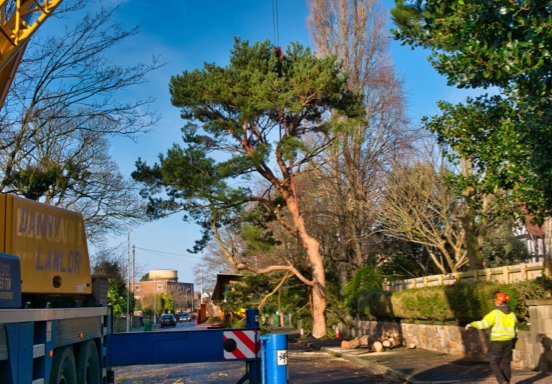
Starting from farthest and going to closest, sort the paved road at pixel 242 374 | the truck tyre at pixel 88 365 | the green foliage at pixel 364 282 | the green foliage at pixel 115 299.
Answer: the green foliage at pixel 115 299, the green foliage at pixel 364 282, the paved road at pixel 242 374, the truck tyre at pixel 88 365

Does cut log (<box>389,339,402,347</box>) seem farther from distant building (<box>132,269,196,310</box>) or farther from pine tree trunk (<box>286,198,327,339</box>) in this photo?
distant building (<box>132,269,196,310</box>)

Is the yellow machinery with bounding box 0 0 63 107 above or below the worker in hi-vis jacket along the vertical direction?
above

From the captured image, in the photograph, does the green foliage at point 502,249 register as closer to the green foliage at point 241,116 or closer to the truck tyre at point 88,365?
the green foliage at point 241,116

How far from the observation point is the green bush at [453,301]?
46.3 feet

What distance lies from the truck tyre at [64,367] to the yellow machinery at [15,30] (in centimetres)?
342

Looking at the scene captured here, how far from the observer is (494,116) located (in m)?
13.2

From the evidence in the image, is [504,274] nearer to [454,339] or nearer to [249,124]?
[454,339]

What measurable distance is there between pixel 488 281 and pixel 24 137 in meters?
11.8

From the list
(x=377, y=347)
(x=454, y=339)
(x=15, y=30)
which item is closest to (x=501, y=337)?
(x=454, y=339)

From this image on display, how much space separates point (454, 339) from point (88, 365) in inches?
458

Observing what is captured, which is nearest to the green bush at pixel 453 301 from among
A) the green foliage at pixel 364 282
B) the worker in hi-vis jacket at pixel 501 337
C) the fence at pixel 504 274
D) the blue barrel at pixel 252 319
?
the fence at pixel 504 274

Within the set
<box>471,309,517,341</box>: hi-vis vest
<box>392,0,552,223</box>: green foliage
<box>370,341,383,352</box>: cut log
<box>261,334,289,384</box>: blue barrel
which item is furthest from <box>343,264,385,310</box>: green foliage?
<box>261,334,289,384</box>: blue barrel

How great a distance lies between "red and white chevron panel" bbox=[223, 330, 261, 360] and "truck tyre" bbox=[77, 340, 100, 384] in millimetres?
1769

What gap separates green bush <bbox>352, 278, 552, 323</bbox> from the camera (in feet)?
46.3
